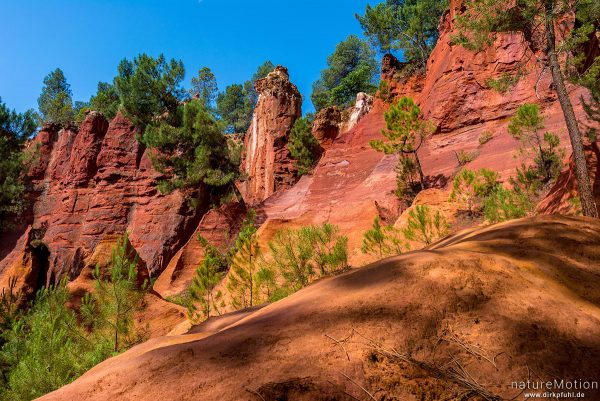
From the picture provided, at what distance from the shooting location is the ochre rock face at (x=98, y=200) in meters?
23.7

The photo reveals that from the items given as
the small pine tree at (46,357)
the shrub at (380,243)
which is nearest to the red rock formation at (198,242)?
the shrub at (380,243)

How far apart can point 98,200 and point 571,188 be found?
27.4m

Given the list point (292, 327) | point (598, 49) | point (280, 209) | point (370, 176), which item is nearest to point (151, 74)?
point (280, 209)

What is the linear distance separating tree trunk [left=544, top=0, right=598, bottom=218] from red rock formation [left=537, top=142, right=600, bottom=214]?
1.96 feet

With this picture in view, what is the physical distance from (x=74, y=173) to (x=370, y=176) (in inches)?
880

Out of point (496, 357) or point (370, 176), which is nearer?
point (496, 357)

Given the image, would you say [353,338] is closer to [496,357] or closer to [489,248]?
[496,357]

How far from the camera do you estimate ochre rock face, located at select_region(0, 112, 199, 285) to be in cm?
2367

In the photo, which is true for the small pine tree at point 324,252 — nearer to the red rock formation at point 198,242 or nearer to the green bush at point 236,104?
the red rock formation at point 198,242

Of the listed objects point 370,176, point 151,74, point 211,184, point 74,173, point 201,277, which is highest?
point 151,74

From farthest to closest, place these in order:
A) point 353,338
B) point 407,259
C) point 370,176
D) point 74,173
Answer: point 74,173, point 370,176, point 407,259, point 353,338

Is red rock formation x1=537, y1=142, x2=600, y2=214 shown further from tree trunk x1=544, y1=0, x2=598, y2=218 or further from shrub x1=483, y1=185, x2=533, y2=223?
tree trunk x1=544, y1=0, x2=598, y2=218

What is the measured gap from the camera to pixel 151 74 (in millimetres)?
25359

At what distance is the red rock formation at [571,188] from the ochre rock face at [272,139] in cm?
2244
